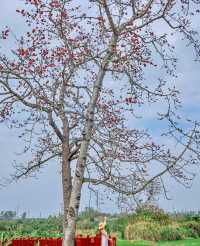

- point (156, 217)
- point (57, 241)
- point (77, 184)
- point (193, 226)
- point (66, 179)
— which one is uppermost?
point (156, 217)

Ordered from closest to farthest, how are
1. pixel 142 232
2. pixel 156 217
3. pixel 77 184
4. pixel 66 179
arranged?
pixel 77 184 < pixel 66 179 < pixel 142 232 < pixel 156 217

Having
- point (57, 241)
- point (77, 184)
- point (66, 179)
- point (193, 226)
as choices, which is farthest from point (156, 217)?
point (77, 184)

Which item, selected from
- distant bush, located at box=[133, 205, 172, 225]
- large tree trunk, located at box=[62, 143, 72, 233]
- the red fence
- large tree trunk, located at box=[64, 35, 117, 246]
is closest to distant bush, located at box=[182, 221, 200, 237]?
distant bush, located at box=[133, 205, 172, 225]

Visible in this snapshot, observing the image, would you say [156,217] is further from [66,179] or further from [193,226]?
[66,179]

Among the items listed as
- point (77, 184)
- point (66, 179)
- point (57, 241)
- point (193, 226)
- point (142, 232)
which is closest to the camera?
point (77, 184)

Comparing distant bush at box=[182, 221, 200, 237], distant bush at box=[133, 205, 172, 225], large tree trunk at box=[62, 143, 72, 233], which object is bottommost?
large tree trunk at box=[62, 143, 72, 233]

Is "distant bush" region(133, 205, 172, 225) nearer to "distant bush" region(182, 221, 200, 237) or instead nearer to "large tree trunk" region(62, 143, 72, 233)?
"distant bush" region(182, 221, 200, 237)

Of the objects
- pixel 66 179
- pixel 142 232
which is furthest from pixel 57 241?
pixel 142 232

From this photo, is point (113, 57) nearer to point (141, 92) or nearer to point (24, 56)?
point (141, 92)

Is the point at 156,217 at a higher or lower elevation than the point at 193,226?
higher

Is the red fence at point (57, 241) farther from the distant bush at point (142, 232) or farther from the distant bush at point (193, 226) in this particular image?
the distant bush at point (193, 226)

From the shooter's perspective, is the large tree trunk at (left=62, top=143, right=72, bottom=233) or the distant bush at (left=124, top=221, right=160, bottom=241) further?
the distant bush at (left=124, top=221, right=160, bottom=241)

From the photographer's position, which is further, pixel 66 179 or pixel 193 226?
pixel 193 226

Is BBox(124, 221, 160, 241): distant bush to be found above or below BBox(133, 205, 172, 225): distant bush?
below
